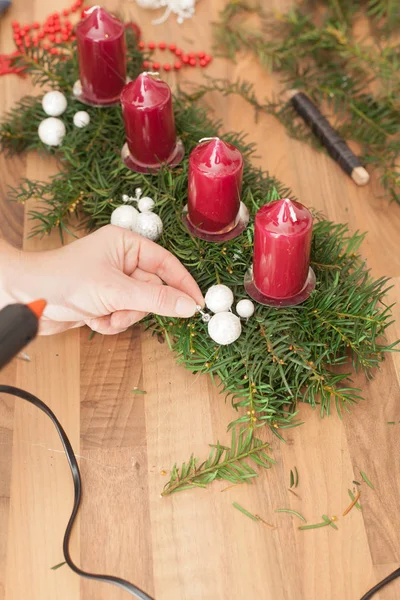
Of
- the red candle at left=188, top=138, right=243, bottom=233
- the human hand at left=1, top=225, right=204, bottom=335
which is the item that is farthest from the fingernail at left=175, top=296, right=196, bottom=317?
the red candle at left=188, top=138, right=243, bottom=233

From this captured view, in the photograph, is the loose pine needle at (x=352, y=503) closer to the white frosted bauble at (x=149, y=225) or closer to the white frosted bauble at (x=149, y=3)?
the white frosted bauble at (x=149, y=225)

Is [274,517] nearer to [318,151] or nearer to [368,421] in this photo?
[368,421]

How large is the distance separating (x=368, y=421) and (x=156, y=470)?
0.22 m

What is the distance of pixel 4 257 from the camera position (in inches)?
26.7

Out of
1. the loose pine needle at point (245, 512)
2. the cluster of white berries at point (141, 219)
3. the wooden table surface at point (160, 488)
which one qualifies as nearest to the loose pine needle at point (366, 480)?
the wooden table surface at point (160, 488)

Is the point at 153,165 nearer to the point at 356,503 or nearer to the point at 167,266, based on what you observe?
the point at 167,266

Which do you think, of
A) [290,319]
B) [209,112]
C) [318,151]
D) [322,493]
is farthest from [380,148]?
[322,493]

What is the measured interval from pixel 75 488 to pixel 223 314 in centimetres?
23

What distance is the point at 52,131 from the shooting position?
0.83 meters

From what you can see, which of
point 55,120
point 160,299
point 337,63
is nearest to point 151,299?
point 160,299

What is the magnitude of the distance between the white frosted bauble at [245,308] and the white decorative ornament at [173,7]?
0.59m

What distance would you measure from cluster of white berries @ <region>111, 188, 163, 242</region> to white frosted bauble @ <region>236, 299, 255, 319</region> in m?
0.13

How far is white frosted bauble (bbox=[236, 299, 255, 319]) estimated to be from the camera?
666mm

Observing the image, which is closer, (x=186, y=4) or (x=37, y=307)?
(x=37, y=307)
